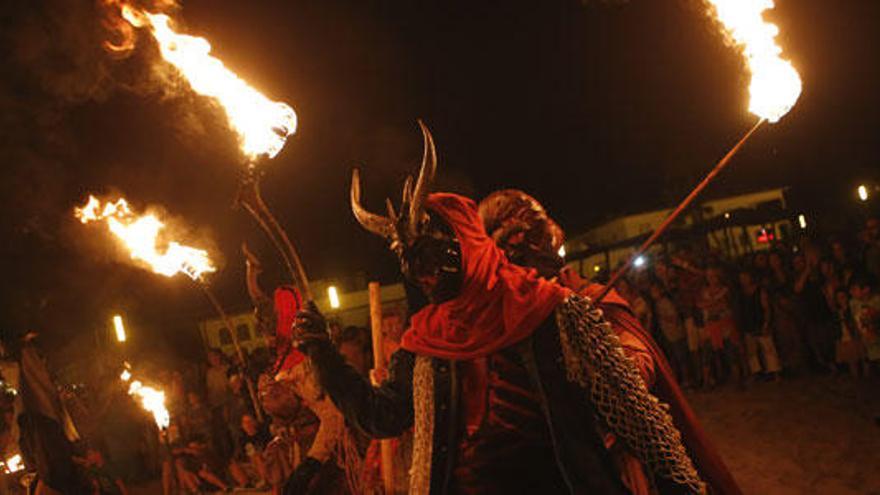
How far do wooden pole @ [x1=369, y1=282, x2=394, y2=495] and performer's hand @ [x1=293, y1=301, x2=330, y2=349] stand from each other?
94.0 inches

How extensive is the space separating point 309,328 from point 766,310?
8.58 m

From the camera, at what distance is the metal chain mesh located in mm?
2406

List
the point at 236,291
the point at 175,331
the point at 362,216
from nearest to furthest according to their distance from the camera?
the point at 362,216
the point at 175,331
the point at 236,291

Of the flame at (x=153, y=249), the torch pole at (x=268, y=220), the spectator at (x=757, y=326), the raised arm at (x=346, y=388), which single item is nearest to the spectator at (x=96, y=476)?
the flame at (x=153, y=249)

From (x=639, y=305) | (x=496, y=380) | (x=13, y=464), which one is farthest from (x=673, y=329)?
(x=13, y=464)

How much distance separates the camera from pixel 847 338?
8.62 meters

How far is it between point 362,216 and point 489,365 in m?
0.84

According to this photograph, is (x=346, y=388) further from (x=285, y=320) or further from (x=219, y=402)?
(x=219, y=402)

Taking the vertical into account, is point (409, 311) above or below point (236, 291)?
below

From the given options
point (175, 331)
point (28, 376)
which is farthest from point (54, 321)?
point (28, 376)

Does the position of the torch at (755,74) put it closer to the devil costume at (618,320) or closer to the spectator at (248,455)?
the devil costume at (618,320)

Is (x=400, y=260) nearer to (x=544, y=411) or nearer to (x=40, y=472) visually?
(x=544, y=411)

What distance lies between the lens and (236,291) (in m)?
31.7

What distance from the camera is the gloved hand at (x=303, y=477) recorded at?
5.12 m
